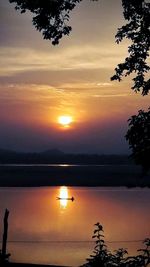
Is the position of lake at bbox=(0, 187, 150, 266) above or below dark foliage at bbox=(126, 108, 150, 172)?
above

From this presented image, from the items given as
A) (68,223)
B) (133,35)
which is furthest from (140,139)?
(68,223)

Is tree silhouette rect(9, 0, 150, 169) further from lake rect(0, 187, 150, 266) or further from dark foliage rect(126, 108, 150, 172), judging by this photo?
lake rect(0, 187, 150, 266)

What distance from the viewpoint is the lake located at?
110ft

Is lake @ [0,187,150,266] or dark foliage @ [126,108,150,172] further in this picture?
lake @ [0,187,150,266]

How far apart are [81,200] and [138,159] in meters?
59.3

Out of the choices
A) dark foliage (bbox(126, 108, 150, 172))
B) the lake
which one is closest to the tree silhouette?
dark foliage (bbox(126, 108, 150, 172))

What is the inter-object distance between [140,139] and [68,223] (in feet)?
127

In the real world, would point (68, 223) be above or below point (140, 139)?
above

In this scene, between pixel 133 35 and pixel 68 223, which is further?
pixel 68 223

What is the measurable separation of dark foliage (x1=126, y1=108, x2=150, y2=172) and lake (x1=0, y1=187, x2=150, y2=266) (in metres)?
20.1

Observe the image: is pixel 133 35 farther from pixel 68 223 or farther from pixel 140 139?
pixel 68 223

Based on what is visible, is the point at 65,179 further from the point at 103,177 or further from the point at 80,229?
the point at 80,229

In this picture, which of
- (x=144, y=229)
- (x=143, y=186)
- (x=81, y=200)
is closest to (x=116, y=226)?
(x=144, y=229)

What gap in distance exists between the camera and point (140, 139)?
10.4 meters
